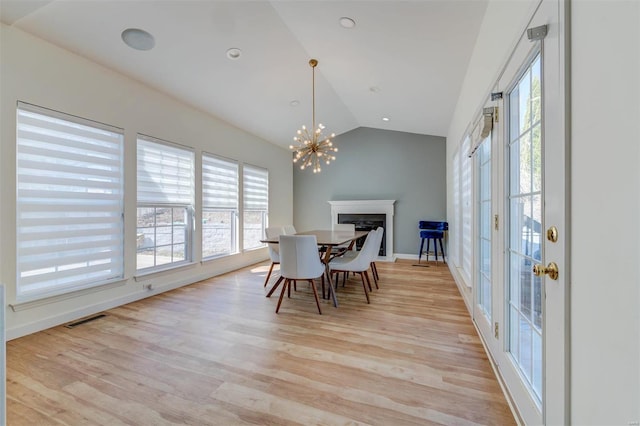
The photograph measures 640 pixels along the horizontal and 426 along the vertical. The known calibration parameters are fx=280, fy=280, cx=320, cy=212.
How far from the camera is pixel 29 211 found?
8.21 ft

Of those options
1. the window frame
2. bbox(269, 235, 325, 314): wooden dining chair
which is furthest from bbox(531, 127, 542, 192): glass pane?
the window frame

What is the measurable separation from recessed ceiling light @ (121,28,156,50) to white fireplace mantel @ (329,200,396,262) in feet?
15.1

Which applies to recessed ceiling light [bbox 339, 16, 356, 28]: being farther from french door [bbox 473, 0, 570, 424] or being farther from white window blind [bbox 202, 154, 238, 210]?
white window blind [bbox 202, 154, 238, 210]

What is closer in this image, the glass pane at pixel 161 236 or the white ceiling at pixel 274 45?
the white ceiling at pixel 274 45

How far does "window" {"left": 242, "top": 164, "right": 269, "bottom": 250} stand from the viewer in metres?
5.52

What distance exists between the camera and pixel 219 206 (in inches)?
189

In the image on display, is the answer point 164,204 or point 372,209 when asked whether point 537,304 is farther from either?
point 372,209

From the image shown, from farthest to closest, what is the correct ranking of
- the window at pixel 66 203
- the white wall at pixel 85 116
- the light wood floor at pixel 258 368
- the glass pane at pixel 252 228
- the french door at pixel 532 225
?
the glass pane at pixel 252 228 → the window at pixel 66 203 → the white wall at pixel 85 116 → the light wood floor at pixel 258 368 → the french door at pixel 532 225

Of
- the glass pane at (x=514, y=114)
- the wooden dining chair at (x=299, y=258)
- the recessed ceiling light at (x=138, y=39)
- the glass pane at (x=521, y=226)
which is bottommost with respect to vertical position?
the wooden dining chair at (x=299, y=258)

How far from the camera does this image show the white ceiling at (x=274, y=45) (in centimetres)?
241

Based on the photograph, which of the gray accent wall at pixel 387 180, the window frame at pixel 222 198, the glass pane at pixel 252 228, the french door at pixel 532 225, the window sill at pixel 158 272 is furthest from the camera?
the gray accent wall at pixel 387 180

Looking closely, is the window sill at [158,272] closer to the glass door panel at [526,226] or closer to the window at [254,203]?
the window at [254,203]
